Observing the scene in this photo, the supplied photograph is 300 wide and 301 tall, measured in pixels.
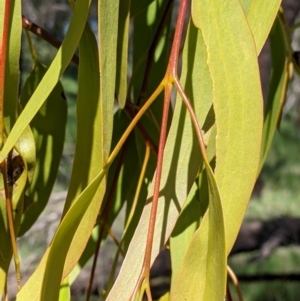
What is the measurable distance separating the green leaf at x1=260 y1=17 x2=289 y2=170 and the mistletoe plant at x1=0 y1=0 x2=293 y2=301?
145 millimetres

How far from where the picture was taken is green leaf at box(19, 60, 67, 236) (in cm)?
71

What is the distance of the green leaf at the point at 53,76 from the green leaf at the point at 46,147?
0.27 metres

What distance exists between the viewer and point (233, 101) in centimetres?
43

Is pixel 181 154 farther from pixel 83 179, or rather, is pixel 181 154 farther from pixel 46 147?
pixel 46 147

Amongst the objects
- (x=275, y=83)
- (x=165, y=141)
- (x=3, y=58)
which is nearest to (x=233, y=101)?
(x=165, y=141)

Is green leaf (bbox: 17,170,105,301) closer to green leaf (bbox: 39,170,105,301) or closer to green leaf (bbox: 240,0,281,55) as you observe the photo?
green leaf (bbox: 39,170,105,301)

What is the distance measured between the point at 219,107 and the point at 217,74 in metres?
0.03

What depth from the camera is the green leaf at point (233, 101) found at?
0.42 meters

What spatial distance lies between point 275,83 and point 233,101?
28 centimetres

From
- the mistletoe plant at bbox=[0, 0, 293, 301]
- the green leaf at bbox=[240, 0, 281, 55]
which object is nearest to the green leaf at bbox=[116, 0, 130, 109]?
the mistletoe plant at bbox=[0, 0, 293, 301]

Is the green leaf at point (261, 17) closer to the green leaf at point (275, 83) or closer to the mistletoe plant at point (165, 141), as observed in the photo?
the mistletoe plant at point (165, 141)

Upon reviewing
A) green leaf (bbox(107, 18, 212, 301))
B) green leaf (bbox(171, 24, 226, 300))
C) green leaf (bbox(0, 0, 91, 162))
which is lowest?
green leaf (bbox(171, 24, 226, 300))

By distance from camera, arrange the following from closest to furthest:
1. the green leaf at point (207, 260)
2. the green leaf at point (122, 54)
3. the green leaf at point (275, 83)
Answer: the green leaf at point (207, 260) < the green leaf at point (122, 54) < the green leaf at point (275, 83)

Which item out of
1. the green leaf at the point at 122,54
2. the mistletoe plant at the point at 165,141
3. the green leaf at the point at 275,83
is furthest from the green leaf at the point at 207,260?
the green leaf at the point at 275,83
